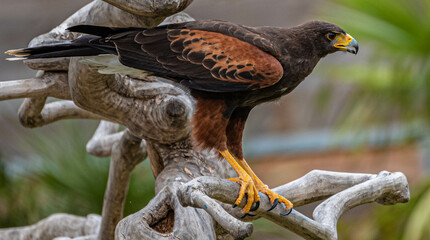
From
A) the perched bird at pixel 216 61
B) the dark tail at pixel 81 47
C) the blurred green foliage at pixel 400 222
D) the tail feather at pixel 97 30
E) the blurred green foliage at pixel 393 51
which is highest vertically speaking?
the tail feather at pixel 97 30

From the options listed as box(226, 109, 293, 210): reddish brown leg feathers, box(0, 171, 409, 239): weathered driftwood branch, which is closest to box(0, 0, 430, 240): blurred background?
box(226, 109, 293, 210): reddish brown leg feathers

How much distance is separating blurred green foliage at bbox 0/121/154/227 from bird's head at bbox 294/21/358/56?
2.05m

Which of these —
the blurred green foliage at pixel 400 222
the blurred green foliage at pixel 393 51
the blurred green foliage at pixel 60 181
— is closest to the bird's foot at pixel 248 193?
the blurred green foliage at pixel 60 181

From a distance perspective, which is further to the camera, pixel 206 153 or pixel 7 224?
pixel 7 224

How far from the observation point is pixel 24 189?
5.20m

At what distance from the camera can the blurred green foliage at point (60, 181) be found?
15.4 feet

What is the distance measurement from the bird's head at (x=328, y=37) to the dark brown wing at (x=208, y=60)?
306 millimetres

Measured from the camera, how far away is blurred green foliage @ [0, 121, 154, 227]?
4684 millimetres

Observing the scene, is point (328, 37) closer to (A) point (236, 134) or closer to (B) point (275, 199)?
(A) point (236, 134)

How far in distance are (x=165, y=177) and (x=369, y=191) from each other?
951 millimetres

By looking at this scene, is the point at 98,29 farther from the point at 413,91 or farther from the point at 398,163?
the point at 398,163

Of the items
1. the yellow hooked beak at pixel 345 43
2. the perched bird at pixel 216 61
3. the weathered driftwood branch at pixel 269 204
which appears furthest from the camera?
the yellow hooked beak at pixel 345 43

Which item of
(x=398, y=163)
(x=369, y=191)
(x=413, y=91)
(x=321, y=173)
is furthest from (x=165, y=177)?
(x=398, y=163)

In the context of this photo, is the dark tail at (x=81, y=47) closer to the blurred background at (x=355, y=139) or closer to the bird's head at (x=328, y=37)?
the bird's head at (x=328, y=37)
